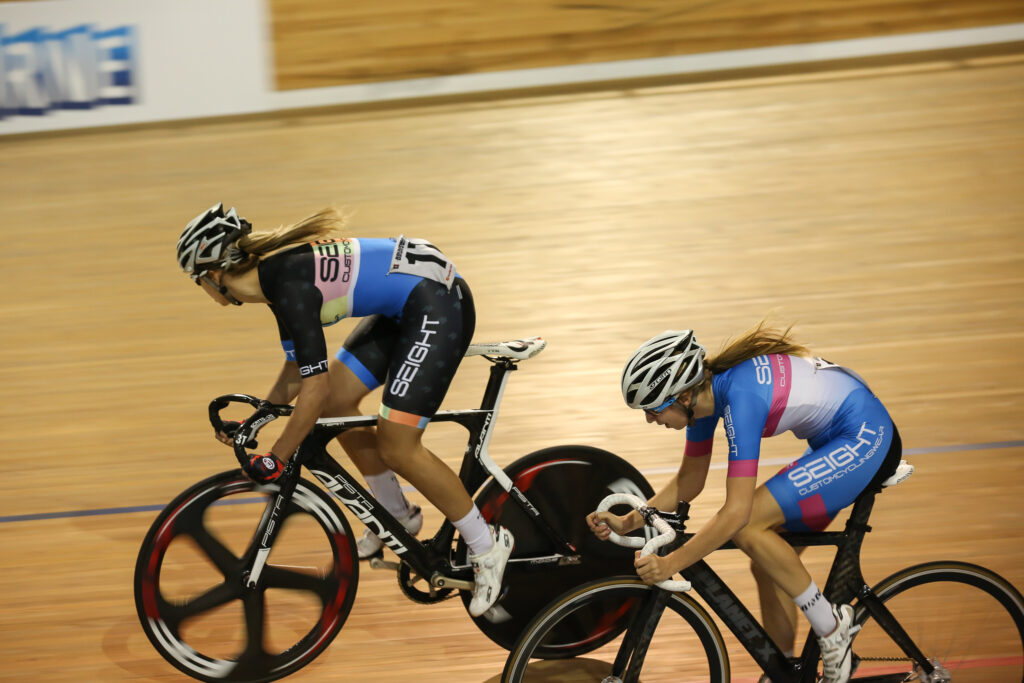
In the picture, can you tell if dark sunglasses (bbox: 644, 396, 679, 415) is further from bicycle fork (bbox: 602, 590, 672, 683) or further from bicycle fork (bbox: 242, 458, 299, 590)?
bicycle fork (bbox: 242, 458, 299, 590)

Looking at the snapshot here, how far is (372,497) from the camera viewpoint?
9.39ft

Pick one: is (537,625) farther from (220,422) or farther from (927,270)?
(927,270)

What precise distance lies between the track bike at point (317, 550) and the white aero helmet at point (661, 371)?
20.8 inches

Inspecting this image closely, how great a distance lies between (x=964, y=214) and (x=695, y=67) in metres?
2.67

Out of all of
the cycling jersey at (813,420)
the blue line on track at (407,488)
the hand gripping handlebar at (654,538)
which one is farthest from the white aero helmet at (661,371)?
the blue line on track at (407,488)

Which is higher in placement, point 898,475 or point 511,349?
point 511,349

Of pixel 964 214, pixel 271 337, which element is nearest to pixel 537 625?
pixel 271 337

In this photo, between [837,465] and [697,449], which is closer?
[837,465]

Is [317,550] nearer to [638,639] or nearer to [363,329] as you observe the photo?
[363,329]

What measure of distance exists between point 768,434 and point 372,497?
A: 3.63 feet

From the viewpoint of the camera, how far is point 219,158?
7.12 m

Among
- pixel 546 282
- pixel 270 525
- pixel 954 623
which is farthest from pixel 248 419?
pixel 546 282

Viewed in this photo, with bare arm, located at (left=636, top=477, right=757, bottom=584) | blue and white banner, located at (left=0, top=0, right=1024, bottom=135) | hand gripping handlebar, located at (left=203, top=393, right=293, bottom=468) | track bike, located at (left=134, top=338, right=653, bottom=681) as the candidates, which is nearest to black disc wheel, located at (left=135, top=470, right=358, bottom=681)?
track bike, located at (left=134, top=338, right=653, bottom=681)

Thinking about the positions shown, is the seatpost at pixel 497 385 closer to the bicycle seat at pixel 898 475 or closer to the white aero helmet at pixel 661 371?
the white aero helmet at pixel 661 371
